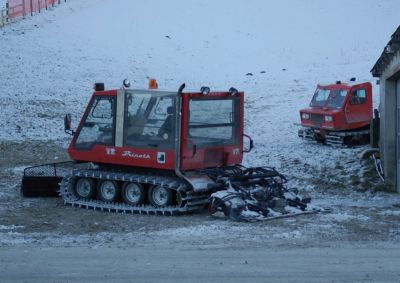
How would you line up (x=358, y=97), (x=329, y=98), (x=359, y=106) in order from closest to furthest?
(x=359, y=106)
(x=358, y=97)
(x=329, y=98)

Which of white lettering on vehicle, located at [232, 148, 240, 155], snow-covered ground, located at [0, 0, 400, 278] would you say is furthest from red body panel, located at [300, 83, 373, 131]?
white lettering on vehicle, located at [232, 148, 240, 155]

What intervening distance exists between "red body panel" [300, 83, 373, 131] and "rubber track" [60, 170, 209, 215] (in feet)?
36.6

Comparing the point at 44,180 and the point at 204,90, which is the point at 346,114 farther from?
the point at 44,180

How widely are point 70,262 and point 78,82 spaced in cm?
2410

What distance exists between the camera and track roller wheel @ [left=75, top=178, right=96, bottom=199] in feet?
47.0

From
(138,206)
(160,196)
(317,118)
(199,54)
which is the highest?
(199,54)

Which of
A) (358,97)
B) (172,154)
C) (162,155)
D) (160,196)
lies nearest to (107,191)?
(160,196)

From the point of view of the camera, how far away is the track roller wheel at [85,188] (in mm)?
14312

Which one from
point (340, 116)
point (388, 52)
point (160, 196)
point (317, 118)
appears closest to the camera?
point (160, 196)

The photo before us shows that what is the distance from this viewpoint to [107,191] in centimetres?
1412

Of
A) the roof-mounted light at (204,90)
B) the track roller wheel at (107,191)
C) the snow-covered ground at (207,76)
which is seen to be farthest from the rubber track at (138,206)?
the roof-mounted light at (204,90)

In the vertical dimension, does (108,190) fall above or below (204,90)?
below

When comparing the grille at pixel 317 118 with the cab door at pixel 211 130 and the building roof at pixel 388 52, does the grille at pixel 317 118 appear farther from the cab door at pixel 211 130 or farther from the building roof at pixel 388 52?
the cab door at pixel 211 130

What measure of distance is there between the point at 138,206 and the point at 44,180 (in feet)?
8.25
